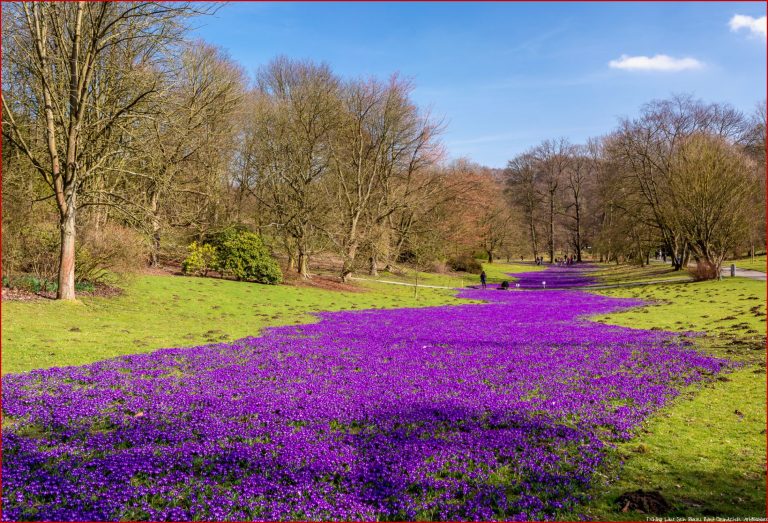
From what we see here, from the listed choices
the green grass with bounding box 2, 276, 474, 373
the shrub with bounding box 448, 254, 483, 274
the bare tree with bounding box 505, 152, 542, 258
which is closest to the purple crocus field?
the green grass with bounding box 2, 276, 474, 373

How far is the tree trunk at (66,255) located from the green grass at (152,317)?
76 cm

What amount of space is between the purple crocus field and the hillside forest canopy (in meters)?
10.3

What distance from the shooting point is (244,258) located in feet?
101

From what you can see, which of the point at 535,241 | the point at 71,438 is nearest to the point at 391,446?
the point at 71,438

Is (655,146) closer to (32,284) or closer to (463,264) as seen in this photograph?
(463,264)

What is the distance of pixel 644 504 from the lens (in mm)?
5012

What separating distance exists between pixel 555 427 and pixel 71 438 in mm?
7178

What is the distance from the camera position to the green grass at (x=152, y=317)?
11789mm

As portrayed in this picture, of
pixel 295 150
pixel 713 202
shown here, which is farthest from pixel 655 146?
pixel 295 150

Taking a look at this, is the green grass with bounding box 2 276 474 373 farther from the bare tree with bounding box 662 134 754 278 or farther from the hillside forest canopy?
the bare tree with bounding box 662 134 754 278

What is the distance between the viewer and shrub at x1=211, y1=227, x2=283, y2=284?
99.9ft

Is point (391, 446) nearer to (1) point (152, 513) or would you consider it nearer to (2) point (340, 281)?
(1) point (152, 513)

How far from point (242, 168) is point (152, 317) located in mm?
23246

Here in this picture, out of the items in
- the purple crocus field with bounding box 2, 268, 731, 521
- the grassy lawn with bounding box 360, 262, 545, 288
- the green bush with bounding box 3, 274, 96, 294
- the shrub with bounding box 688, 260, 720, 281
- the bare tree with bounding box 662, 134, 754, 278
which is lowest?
the purple crocus field with bounding box 2, 268, 731, 521
